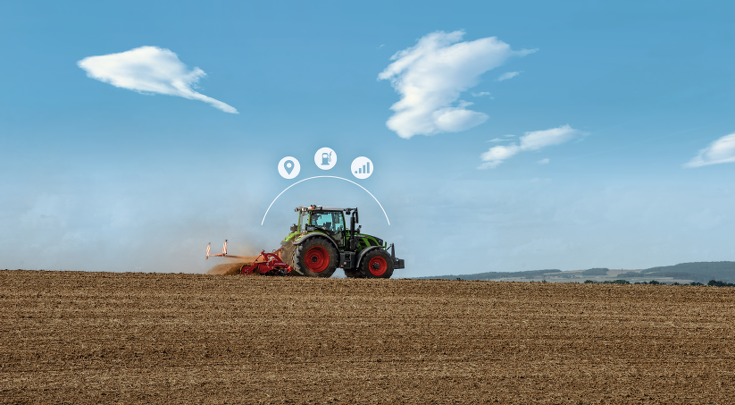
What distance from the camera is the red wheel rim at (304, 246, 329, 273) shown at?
1433 cm

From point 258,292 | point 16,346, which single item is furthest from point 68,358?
point 258,292

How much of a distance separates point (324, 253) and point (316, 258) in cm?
26

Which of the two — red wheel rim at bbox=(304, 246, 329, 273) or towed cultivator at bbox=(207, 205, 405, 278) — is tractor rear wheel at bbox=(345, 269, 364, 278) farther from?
red wheel rim at bbox=(304, 246, 329, 273)

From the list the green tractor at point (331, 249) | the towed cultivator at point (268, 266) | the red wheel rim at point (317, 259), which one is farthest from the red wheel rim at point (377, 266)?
the towed cultivator at point (268, 266)

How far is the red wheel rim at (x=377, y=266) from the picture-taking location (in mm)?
14930

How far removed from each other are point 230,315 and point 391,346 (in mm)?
3358

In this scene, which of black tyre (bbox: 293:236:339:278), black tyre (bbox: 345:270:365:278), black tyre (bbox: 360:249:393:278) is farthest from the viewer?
black tyre (bbox: 345:270:365:278)

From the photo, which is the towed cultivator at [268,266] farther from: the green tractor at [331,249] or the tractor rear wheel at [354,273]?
the tractor rear wheel at [354,273]

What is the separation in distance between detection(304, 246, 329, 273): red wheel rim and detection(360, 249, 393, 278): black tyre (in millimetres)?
1069

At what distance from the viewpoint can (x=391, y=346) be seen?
8.89 meters

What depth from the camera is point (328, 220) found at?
48.9 feet

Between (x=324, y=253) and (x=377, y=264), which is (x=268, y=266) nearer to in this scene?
(x=324, y=253)

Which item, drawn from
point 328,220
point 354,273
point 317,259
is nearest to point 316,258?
point 317,259

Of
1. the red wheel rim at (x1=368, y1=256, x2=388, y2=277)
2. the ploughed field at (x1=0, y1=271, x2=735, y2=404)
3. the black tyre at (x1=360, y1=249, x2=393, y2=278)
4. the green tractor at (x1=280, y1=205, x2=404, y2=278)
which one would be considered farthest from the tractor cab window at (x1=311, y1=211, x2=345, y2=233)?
the ploughed field at (x1=0, y1=271, x2=735, y2=404)
